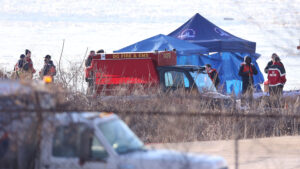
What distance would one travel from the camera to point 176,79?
13.6 m

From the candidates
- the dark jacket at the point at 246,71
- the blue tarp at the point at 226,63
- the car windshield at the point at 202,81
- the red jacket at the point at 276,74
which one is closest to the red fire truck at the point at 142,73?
the car windshield at the point at 202,81

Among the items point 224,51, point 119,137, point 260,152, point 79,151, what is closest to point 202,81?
point 260,152

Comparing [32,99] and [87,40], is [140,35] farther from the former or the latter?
[32,99]

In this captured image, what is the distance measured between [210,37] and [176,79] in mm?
7134

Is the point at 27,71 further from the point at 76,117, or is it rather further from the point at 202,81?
the point at 76,117

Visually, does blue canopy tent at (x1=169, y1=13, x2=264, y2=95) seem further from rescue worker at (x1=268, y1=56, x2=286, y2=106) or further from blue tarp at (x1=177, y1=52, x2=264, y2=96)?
rescue worker at (x1=268, y1=56, x2=286, y2=106)

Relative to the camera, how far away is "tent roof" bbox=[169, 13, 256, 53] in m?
19.3

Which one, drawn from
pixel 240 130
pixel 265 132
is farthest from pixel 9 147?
pixel 265 132

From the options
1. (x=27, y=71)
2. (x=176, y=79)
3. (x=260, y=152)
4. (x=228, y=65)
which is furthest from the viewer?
(x=228, y=65)

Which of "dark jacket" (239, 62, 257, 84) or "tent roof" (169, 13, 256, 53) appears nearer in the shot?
"dark jacket" (239, 62, 257, 84)

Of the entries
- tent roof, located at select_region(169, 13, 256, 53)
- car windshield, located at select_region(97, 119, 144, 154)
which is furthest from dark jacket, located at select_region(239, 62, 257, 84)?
car windshield, located at select_region(97, 119, 144, 154)

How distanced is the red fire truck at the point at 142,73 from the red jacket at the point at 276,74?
2701 millimetres

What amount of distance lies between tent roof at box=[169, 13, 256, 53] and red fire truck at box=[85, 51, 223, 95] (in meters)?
5.05

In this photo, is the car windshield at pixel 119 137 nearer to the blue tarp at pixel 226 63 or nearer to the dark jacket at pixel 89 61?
the dark jacket at pixel 89 61
